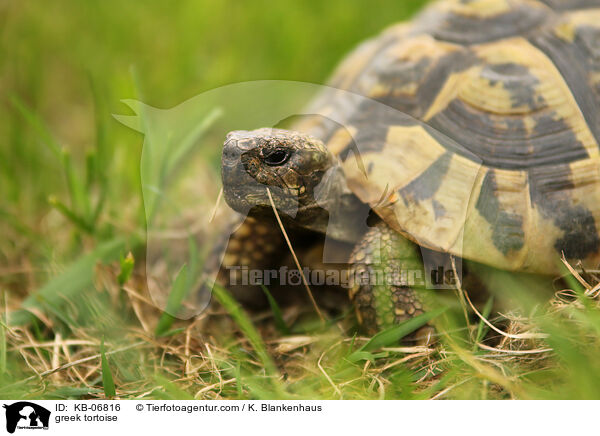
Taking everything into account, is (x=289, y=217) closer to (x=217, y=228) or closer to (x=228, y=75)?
(x=217, y=228)

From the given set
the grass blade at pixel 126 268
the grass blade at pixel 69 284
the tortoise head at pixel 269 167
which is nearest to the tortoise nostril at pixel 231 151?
the tortoise head at pixel 269 167

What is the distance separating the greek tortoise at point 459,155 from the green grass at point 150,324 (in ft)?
0.72

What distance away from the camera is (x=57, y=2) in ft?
16.1

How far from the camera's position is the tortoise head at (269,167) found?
189cm

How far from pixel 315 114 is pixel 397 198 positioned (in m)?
0.73

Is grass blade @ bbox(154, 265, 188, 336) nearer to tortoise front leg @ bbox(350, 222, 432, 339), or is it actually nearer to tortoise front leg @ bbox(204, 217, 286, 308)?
tortoise front leg @ bbox(204, 217, 286, 308)

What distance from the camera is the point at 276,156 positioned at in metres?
1.93

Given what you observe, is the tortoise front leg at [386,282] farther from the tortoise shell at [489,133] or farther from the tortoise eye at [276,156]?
the tortoise eye at [276,156]

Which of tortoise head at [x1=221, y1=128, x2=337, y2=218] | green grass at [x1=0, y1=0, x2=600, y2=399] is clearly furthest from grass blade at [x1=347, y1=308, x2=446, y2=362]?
tortoise head at [x1=221, y1=128, x2=337, y2=218]

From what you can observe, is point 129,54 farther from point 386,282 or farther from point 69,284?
point 386,282

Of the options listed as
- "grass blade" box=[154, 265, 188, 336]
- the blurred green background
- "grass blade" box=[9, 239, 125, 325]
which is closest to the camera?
"grass blade" box=[154, 265, 188, 336]

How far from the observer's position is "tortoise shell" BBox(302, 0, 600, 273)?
201 centimetres
